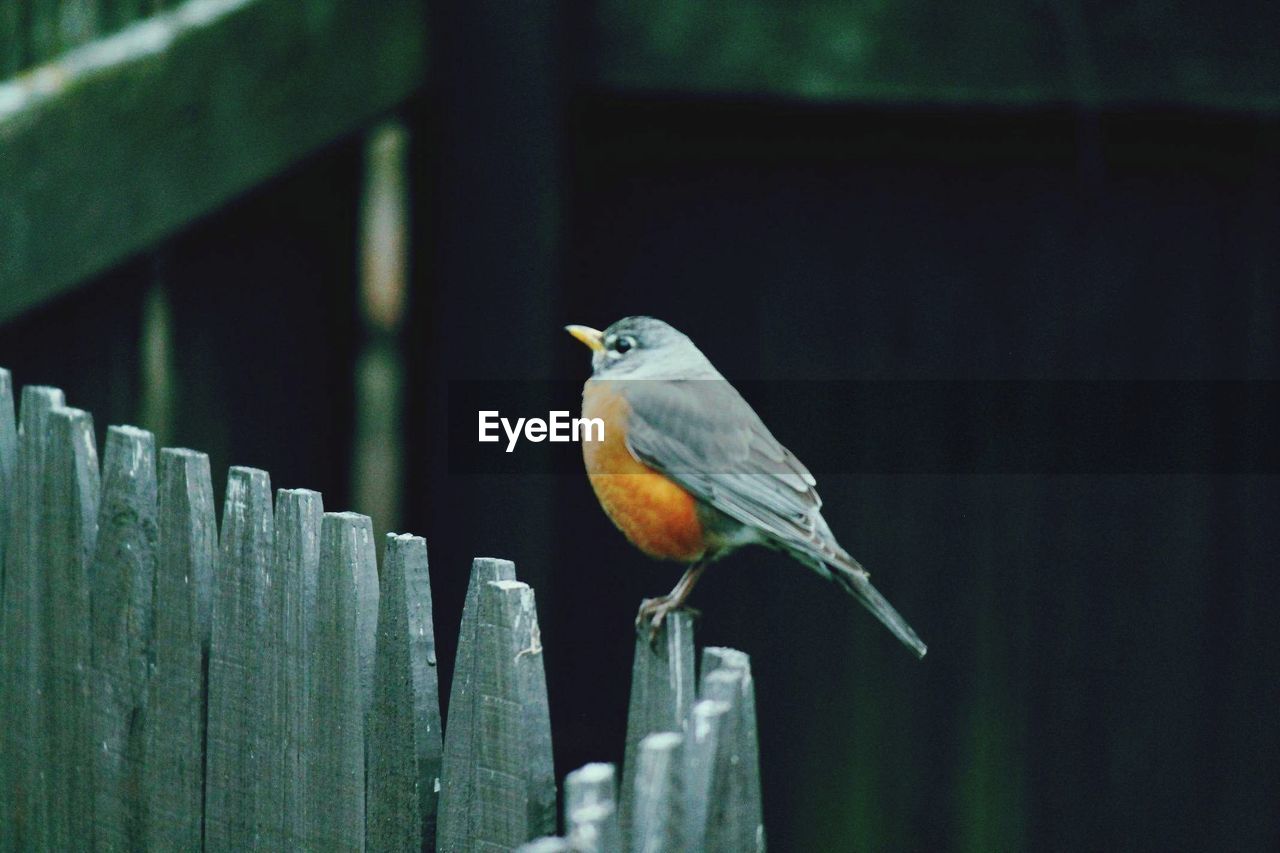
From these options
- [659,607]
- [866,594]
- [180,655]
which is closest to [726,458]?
[866,594]

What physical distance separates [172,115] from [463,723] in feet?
6.48

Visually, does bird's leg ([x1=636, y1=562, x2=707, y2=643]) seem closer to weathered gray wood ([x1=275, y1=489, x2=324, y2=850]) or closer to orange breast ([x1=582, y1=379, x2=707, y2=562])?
orange breast ([x1=582, y1=379, x2=707, y2=562])

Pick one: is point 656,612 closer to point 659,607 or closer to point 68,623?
point 659,607

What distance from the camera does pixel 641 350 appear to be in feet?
10.8

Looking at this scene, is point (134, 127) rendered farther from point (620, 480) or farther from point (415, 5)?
point (620, 480)

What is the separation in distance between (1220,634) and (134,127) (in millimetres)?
2819

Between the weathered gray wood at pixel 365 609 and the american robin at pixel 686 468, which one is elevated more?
the american robin at pixel 686 468

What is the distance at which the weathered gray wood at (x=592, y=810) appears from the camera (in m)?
2.09

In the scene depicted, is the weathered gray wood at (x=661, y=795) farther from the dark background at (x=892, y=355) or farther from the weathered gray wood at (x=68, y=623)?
the dark background at (x=892, y=355)

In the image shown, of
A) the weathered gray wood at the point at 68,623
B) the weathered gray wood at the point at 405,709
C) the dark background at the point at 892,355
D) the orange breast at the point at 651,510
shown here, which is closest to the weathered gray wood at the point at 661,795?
the weathered gray wood at the point at 405,709

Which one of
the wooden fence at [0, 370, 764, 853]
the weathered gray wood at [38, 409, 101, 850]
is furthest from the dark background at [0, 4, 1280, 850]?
the wooden fence at [0, 370, 764, 853]

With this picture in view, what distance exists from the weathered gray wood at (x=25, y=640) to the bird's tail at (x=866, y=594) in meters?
1.55

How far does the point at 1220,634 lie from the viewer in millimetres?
4156

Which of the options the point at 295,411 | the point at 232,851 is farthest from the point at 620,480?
the point at 295,411
